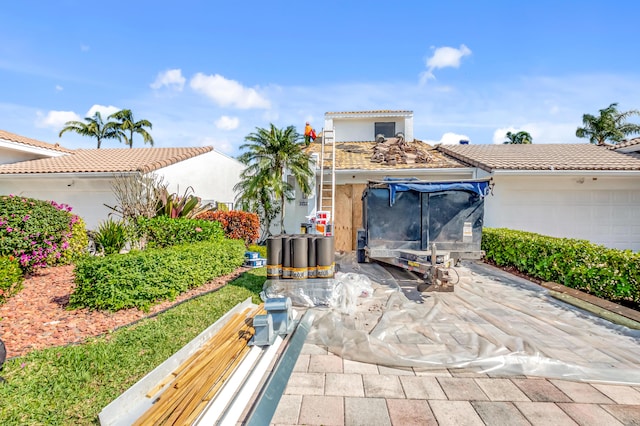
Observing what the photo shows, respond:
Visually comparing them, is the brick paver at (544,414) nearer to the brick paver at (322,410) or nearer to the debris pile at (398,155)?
the brick paver at (322,410)

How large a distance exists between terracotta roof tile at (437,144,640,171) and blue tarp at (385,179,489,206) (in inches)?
199

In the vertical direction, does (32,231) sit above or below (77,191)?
below

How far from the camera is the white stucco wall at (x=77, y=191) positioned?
1195 cm

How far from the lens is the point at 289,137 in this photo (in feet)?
37.6

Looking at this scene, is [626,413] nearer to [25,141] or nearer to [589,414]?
[589,414]

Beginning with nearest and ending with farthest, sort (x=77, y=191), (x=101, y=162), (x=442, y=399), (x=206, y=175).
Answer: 1. (x=442, y=399)
2. (x=77, y=191)
3. (x=101, y=162)
4. (x=206, y=175)

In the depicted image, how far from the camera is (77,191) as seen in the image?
12227 millimetres

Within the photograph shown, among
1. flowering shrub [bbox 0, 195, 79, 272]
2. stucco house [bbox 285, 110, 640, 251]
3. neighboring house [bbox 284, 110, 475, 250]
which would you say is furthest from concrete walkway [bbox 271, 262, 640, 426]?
stucco house [bbox 285, 110, 640, 251]

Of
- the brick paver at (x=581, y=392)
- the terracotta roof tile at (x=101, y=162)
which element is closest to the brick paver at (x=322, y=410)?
the brick paver at (x=581, y=392)

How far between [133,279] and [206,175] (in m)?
11.4

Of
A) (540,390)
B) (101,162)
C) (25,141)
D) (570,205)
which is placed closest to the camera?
(540,390)

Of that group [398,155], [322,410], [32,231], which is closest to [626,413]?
[322,410]

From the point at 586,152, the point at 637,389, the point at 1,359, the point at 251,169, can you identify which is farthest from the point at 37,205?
the point at 586,152

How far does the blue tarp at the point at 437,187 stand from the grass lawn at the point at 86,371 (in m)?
4.31
